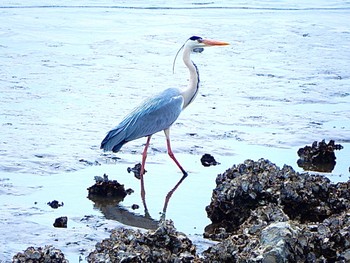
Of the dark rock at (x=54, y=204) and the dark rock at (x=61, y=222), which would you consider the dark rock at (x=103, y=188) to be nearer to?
the dark rock at (x=54, y=204)

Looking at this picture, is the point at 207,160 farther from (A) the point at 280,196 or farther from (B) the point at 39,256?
(B) the point at 39,256

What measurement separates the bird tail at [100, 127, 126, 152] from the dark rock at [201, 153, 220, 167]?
3.44 ft

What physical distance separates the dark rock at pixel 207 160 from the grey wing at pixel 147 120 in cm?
59

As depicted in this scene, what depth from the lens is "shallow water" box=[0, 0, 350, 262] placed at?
1017 cm

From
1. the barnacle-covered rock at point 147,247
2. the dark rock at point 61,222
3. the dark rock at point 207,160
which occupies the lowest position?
the barnacle-covered rock at point 147,247

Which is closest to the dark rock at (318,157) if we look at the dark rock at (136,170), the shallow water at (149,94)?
the shallow water at (149,94)

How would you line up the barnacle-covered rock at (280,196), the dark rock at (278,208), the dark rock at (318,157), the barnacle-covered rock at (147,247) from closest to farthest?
1. the barnacle-covered rock at (147,247)
2. the dark rock at (278,208)
3. the barnacle-covered rock at (280,196)
4. the dark rock at (318,157)

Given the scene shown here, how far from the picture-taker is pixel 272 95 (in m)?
15.6

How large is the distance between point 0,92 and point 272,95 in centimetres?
444

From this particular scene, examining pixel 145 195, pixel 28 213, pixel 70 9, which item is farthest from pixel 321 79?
pixel 70 9

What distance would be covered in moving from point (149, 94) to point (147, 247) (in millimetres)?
8766

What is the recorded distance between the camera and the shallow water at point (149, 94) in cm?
1017

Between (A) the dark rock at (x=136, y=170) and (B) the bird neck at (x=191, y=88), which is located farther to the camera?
(B) the bird neck at (x=191, y=88)

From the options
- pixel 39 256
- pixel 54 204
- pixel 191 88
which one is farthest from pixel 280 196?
pixel 191 88
